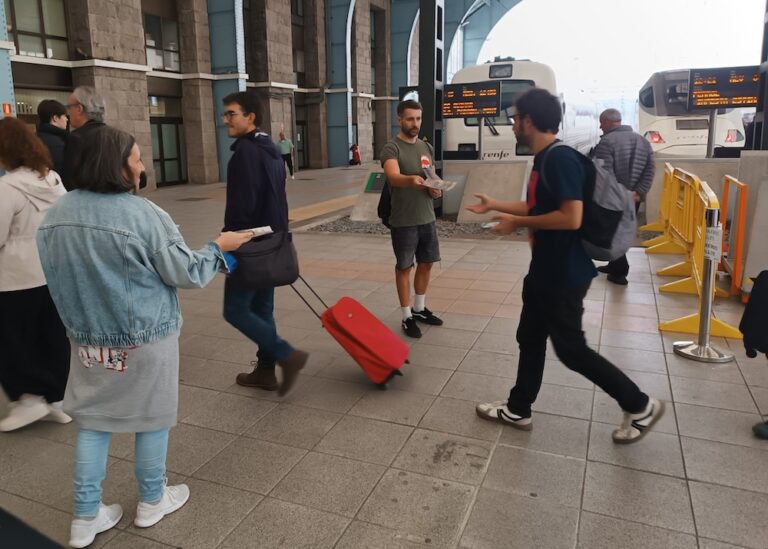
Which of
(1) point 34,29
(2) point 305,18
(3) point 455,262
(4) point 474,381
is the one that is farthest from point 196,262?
(2) point 305,18

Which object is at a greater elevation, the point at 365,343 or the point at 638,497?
the point at 365,343

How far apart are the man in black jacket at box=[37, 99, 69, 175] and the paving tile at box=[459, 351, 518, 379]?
308 centimetres

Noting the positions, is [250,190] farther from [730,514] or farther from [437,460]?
[730,514]

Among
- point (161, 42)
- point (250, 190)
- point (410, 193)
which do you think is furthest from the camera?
point (161, 42)

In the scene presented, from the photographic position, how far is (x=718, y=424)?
3477 millimetres

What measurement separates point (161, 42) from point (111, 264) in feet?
68.9

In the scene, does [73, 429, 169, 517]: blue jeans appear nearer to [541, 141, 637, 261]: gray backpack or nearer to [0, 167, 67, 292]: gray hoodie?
[0, 167, 67, 292]: gray hoodie

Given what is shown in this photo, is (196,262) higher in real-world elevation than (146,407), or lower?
higher

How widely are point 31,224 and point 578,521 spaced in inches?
120

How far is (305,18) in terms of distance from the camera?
2861 centimetres

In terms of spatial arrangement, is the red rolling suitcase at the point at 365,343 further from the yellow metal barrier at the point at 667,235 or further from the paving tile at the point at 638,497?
the yellow metal barrier at the point at 667,235

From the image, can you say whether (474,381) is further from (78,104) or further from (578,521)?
(78,104)

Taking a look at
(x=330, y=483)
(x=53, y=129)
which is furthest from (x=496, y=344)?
(x=53, y=129)

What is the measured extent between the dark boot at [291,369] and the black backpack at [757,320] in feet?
8.24
